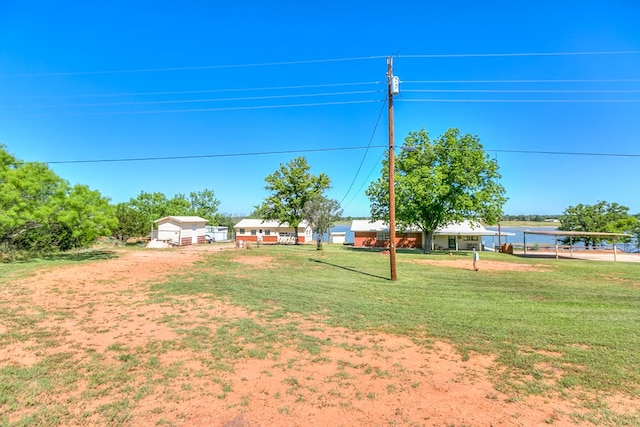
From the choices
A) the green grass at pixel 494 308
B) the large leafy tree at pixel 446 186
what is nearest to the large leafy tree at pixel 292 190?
the large leafy tree at pixel 446 186

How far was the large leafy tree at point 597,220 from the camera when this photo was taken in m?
39.9

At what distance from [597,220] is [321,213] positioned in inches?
1519

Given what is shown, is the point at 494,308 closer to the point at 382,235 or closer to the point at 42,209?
the point at 42,209

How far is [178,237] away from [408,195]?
2464 cm

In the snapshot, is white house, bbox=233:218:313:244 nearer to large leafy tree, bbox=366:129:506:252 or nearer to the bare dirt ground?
large leafy tree, bbox=366:129:506:252

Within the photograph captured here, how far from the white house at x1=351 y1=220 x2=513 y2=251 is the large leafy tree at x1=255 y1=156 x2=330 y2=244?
26.0ft

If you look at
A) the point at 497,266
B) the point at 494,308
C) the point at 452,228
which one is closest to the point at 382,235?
the point at 452,228

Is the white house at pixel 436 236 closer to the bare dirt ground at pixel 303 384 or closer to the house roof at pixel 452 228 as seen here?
the house roof at pixel 452 228

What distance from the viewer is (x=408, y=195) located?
1107 inches

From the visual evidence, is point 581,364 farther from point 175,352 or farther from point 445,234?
point 445,234

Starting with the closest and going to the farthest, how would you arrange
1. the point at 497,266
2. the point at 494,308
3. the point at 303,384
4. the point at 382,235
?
the point at 303,384, the point at 494,308, the point at 497,266, the point at 382,235

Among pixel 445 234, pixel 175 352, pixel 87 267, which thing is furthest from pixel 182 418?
pixel 445 234

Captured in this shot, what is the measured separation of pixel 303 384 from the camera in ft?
14.6

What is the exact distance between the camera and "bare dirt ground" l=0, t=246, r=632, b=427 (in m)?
3.68
